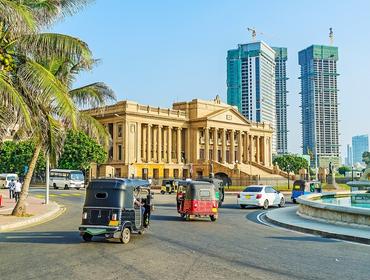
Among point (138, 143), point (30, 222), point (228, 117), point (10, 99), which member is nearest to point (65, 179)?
point (138, 143)

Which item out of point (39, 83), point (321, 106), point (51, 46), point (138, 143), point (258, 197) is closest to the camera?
point (39, 83)

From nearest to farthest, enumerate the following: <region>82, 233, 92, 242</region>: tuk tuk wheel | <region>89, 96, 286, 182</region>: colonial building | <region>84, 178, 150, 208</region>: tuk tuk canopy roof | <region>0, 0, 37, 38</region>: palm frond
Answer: <region>0, 0, 37, 38</region>: palm frond → <region>82, 233, 92, 242</region>: tuk tuk wheel → <region>84, 178, 150, 208</region>: tuk tuk canopy roof → <region>89, 96, 286, 182</region>: colonial building

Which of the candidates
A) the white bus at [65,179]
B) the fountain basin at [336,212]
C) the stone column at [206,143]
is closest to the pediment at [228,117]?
the stone column at [206,143]

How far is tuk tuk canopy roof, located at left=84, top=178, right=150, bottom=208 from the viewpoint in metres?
13.7

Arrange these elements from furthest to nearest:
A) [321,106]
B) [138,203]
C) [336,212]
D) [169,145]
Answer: [321,106] < [169,145] < [336,212] < [138,203]

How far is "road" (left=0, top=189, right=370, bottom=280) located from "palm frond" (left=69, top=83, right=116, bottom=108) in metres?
8.96

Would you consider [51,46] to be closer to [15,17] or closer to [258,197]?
[15,17]

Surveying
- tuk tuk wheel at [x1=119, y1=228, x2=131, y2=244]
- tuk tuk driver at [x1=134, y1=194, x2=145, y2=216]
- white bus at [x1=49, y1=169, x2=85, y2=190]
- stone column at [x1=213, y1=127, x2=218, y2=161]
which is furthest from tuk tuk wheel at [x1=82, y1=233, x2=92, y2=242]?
stone column at [x1=213, y1=127, x2=218, y2=161]

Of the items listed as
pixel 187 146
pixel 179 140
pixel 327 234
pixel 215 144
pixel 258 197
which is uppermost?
pixel 179 140

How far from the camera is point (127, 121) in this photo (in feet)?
288

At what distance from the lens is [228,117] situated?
10369 centimetres

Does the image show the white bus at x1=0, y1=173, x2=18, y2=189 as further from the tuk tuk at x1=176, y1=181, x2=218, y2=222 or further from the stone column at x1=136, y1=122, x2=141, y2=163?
the tuk tuk at x1=176, y1=181, x2=218, y2=222

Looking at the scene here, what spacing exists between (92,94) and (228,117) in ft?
265

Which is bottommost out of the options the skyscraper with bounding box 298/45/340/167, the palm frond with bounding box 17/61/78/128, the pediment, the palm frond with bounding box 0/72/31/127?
the palm frond with bounding box 0/72/31/127
